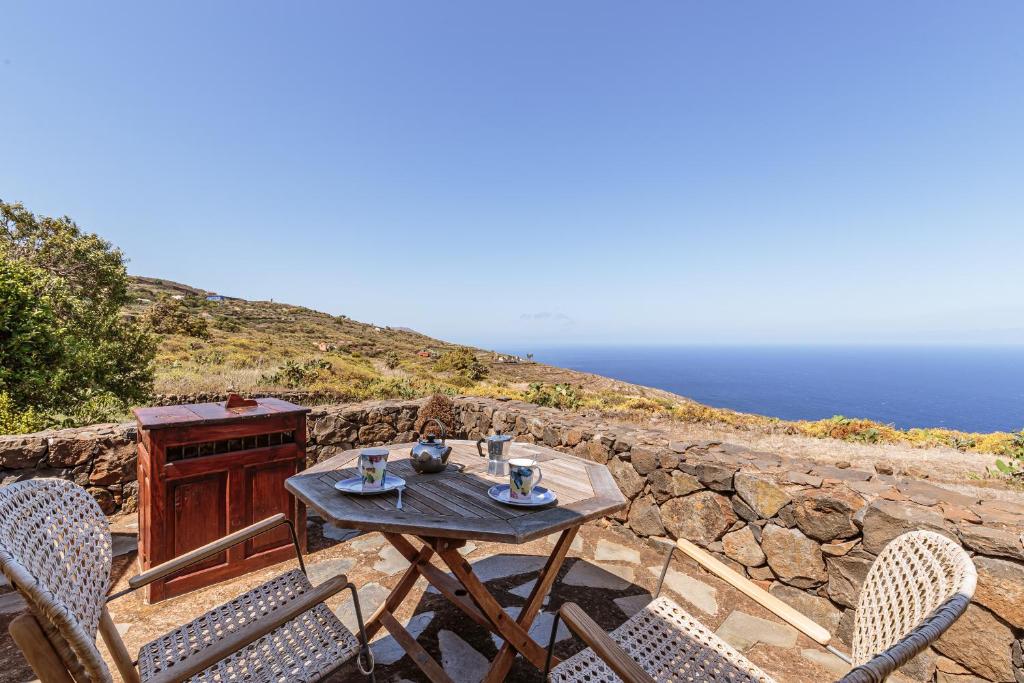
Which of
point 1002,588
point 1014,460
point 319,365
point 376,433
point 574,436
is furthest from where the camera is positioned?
point 319,365

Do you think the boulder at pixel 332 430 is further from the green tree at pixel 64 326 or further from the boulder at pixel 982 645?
the boulder at pixel 982 645

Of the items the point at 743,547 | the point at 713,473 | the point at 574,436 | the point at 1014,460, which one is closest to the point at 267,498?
the point at 574,436

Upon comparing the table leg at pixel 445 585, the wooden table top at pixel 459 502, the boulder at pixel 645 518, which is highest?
the wooden table top at pixel 459 502

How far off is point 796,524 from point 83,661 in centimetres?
366

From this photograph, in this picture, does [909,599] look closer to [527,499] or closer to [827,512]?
[527,499]

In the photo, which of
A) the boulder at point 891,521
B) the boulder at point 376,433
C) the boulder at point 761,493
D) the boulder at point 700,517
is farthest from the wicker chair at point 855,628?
the boulder at point 376,433

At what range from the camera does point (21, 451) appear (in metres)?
3.61

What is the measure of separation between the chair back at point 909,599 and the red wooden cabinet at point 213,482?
3078 millimetres

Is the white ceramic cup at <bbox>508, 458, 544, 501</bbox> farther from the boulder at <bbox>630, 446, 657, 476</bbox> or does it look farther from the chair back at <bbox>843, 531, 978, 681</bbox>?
the boulder at <bbox>630, 446, 657, 476</bbox>

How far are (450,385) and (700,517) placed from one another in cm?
978

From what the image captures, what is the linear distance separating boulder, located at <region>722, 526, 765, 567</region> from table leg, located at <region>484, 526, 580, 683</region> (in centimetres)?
182

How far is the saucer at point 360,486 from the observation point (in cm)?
207

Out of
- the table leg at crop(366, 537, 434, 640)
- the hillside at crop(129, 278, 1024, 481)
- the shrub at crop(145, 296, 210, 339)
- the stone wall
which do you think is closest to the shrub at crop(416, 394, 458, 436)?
the stone wall

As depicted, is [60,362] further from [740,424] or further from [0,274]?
[740,424]
